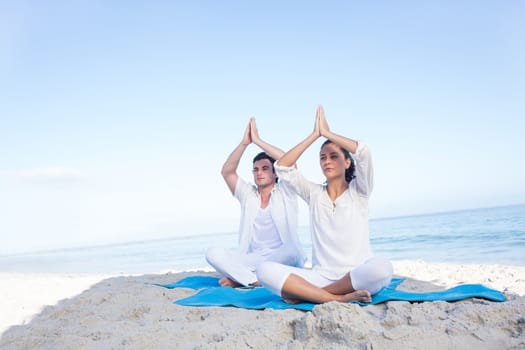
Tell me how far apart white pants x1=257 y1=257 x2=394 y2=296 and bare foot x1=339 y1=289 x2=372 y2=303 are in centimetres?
6

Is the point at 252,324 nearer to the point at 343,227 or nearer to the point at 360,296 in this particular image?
the point at 360,296

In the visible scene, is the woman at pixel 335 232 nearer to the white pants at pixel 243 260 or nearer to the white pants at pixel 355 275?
the white pants at pixel 355 275

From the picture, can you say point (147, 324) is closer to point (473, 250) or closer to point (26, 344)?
point (26, 344)

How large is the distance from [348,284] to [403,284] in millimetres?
1347

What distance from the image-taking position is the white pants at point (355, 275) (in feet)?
9.64

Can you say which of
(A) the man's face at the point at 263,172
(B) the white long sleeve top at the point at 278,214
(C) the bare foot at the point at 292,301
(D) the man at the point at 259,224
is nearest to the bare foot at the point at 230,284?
(D) the man at the point at 259,224

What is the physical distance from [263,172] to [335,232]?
1.44 m

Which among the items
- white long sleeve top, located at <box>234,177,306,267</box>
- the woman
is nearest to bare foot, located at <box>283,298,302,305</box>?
the woman

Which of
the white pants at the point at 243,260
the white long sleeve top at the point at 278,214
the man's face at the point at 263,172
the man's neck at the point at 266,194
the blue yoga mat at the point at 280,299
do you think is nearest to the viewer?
the blue yoga mat at the point at 280,299

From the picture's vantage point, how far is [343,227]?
3283 millimetres

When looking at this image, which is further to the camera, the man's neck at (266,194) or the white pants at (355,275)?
the man's neck at (266,194)

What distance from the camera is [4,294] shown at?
468 centimetres

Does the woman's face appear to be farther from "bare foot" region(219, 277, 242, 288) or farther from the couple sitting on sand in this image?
"bare foot" region(219, 277, 242, 288)

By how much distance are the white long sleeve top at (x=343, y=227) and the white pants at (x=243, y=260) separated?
3.30 feet
